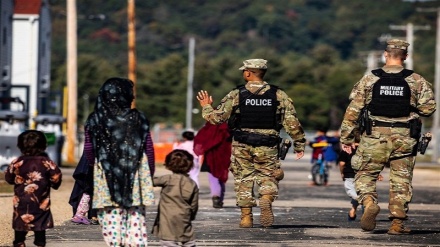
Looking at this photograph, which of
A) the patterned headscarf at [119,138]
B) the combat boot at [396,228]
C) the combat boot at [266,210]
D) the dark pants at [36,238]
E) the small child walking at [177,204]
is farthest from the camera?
the combat boot at [266,210]

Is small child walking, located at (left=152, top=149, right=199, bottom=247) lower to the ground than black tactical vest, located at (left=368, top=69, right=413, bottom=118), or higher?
lower

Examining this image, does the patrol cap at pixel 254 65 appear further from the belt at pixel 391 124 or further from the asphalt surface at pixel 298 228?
the asphalt surface at pixel 298 228

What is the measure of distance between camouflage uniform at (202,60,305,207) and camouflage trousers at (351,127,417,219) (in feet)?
3.78

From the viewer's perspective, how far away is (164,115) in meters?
134

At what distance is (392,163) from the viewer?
14883 millimetres

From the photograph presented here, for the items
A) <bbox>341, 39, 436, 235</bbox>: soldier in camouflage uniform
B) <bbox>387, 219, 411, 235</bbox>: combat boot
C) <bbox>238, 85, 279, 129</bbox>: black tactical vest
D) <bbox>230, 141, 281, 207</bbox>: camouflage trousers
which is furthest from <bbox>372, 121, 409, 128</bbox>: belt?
<bbox>230, 141, 281, 207</bbox>: camouflage trousers

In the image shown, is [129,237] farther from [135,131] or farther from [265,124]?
[265,124]

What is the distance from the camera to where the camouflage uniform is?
1573cm

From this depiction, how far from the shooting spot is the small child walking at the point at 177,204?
35.8ft

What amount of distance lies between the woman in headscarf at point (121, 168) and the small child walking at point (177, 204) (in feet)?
0.44

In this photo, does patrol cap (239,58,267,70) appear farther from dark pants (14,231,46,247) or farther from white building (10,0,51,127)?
white building (10,0,51,127)

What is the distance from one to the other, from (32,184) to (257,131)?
15.4 feet

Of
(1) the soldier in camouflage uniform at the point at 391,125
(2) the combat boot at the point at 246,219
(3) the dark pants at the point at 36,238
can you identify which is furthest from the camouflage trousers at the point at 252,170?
(3) the dark pants at the point at 36,238

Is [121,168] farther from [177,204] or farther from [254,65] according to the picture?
[254,65]
